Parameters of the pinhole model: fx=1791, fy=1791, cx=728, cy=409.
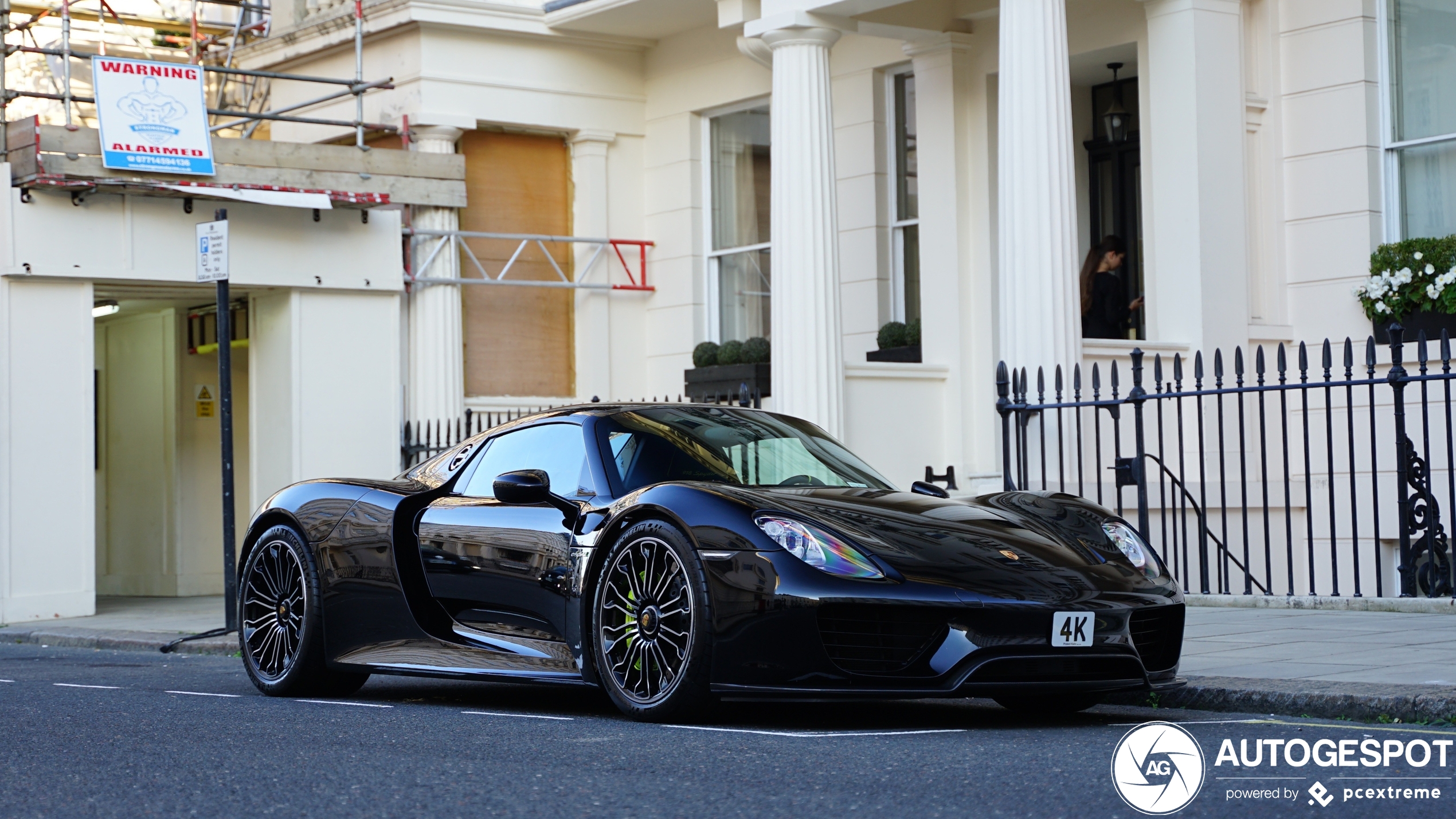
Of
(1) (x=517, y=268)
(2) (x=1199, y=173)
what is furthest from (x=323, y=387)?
(2) (x=1199, y=173)

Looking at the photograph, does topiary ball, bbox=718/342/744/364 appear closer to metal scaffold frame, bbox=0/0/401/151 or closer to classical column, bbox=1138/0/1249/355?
metal scaffold frame, bbox=0/0/401/151

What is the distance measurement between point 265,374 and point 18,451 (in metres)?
2.82

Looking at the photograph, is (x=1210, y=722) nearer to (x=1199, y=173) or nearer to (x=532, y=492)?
(x=532, y=492)

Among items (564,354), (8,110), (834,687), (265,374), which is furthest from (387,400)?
(834,687)

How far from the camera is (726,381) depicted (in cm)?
1873

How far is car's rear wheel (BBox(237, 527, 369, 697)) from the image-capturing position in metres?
8.02

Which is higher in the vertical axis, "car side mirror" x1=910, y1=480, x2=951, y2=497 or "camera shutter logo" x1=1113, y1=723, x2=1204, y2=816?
"car side mirror" x1=910, y1=480, x2=951, y2=497

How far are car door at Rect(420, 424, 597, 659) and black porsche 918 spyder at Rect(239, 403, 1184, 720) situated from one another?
0.01m

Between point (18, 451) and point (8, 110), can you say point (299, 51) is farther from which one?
point (18, 451)

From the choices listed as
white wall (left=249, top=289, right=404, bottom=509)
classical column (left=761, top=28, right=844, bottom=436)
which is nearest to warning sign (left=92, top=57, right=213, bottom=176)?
white wall (left=249, top=289, right=404, bottom=509)

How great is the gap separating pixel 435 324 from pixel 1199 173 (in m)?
8.24

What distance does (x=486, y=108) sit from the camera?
19.4 meters

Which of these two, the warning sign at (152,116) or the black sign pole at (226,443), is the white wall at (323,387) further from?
the black sign pole at (226,443)

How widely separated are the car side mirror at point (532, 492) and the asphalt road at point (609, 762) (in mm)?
788
